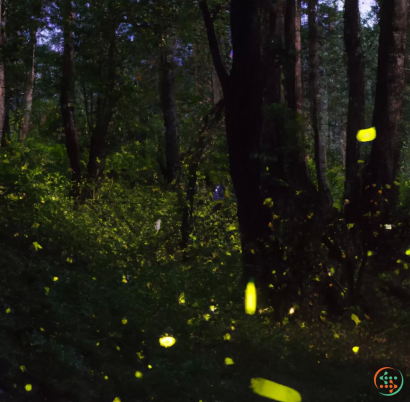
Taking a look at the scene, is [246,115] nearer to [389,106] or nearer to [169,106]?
[389,106]

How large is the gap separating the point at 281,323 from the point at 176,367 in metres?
1.44

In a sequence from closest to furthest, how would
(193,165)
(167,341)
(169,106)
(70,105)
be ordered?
(167,341) → (193,165) → (70,105) → (169,106)

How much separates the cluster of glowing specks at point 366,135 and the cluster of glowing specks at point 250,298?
8.90 feet

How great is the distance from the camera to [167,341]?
540 cm

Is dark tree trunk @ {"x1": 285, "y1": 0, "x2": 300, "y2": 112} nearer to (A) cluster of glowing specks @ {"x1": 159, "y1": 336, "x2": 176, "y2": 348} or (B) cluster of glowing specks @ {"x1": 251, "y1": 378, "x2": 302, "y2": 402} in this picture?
(A) cluster of glowing specks @ {"x1": 159, "y1": 336, "x2": 176, "y2": 348}

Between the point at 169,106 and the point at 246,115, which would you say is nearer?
the point at 246,115

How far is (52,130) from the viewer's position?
68.4 ft

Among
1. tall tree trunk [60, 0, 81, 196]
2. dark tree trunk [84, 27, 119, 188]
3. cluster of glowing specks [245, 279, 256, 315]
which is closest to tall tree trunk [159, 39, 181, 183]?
dark tree trunk [84, 27, 119, 188]

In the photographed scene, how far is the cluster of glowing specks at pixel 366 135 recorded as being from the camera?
6.80 metres

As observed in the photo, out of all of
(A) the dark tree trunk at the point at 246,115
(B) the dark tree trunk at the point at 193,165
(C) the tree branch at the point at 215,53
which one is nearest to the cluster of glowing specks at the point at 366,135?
(A) the dark tree trunk at the point at 246,115

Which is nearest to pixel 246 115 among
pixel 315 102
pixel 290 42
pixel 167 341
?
pixel 290 42

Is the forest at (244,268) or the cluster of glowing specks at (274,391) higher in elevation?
the forest at (244,268)

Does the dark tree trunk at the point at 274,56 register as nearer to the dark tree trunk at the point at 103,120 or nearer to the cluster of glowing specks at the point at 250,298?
the cluster of glowing specks at the point at 250,298

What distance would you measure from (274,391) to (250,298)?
1.43 meters
